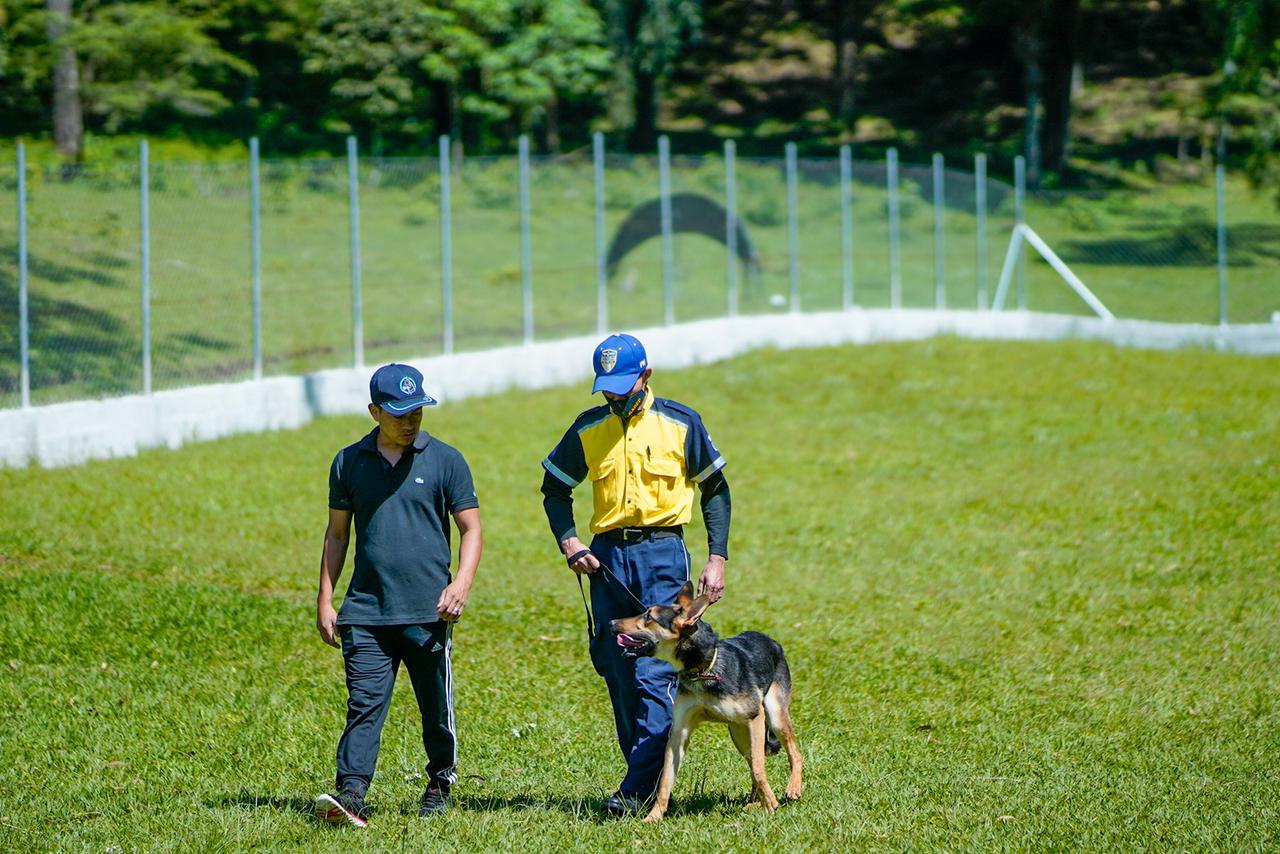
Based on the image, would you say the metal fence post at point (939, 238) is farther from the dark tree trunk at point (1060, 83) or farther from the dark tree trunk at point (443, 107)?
the dark tree trunk at point (443, 107)

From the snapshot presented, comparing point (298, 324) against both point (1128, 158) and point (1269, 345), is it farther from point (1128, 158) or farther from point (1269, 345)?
point (1128, 158)

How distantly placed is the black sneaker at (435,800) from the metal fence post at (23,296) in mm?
8792

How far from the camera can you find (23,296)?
1375cm

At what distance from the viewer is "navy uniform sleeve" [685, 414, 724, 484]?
6.47 meters

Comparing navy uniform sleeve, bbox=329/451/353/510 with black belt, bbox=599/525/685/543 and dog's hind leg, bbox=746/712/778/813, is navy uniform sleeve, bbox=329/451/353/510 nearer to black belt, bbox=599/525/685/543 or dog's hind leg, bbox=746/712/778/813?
black belt, bbox=599/525/685/543

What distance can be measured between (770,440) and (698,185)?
742 cm

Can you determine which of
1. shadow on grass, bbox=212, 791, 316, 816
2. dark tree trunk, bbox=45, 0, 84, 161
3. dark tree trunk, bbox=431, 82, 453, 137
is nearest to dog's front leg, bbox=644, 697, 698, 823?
shadow on grass, bbox=212, 791, 316, 816

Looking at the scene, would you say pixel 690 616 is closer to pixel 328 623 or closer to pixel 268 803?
pixel 328 623

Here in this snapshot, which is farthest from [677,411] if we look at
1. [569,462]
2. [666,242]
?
[666,242]

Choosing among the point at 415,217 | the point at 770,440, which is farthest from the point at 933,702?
the point at 415,217

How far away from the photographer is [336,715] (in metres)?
8.01

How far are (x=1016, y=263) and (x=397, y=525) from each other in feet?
72.9

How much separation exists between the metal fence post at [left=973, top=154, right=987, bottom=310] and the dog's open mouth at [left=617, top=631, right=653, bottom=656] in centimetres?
2110

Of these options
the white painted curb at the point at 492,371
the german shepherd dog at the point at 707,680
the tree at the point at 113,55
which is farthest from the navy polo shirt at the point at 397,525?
the tree at the point at 113,55
